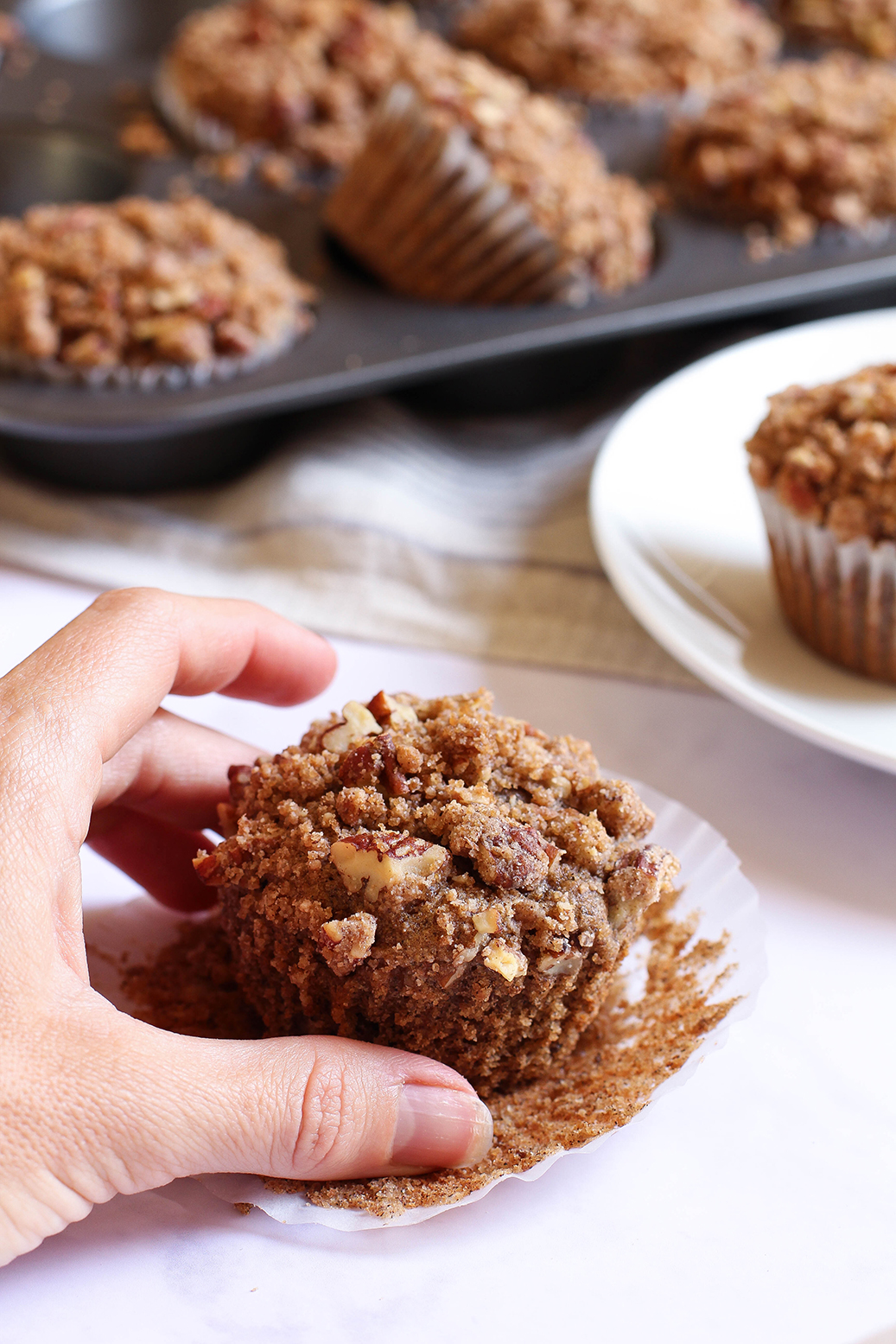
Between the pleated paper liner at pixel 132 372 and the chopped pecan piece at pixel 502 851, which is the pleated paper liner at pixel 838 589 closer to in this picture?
the chopped pecan piece at pixel 502 851

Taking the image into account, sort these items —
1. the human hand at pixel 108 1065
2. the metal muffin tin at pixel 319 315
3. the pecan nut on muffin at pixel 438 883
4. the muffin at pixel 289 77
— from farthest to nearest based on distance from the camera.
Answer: the muffin at pixel 289 77 → the metal muffin tin at pixel 319 315 → the pecan nut on muffin at pixel 438 883 → the human hand at pixel 108 1065

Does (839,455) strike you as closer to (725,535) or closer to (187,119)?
(725,535)

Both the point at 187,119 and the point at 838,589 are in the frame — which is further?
the point at 187,119

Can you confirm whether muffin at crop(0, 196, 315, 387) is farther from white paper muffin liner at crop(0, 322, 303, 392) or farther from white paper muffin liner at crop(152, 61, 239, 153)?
white paper muffin liner at crop(152, 61, 239, 153)

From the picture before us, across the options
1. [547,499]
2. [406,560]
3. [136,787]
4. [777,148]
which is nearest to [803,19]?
[777,148]

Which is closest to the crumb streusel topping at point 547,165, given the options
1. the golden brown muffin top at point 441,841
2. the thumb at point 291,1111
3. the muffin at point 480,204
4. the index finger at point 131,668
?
the muffin at point 480,204

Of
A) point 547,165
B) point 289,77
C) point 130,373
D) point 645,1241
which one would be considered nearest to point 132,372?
point 130,373

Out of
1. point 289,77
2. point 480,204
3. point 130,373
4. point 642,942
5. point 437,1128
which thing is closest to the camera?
point 437,1128
